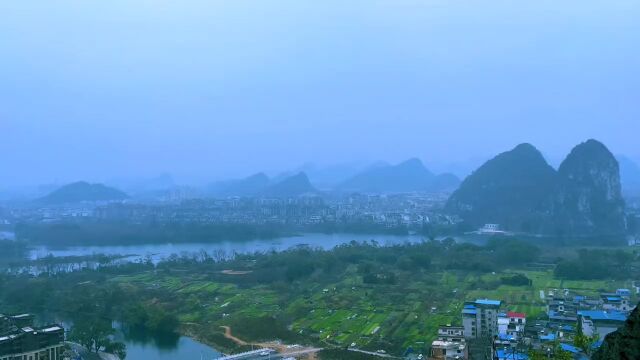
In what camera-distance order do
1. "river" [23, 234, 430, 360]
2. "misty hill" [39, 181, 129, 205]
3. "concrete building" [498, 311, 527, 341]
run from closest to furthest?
"concrete building" [498, 311, 527, 341] < "river" [23, 234, 430, 360] < "misty hill" [39, 181, 129, 205]

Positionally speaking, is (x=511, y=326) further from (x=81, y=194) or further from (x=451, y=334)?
(x=81, y=194)

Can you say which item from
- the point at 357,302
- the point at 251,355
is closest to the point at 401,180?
the point at 357,302

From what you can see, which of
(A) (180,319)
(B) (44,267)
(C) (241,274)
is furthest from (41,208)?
(A) (180,319)

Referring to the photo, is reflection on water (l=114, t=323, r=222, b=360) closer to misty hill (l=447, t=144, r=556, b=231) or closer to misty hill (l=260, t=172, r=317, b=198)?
misty hill (l=447, t=144, r=556, b=231)

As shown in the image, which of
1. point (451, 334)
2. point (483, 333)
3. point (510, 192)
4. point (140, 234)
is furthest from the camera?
point (510, 192)

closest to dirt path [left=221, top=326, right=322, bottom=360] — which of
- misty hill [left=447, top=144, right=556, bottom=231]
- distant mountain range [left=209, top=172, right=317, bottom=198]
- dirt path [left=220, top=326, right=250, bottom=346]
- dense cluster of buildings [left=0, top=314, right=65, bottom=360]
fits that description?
dirt path [left=220, top=326, right=250, bottom=346]
